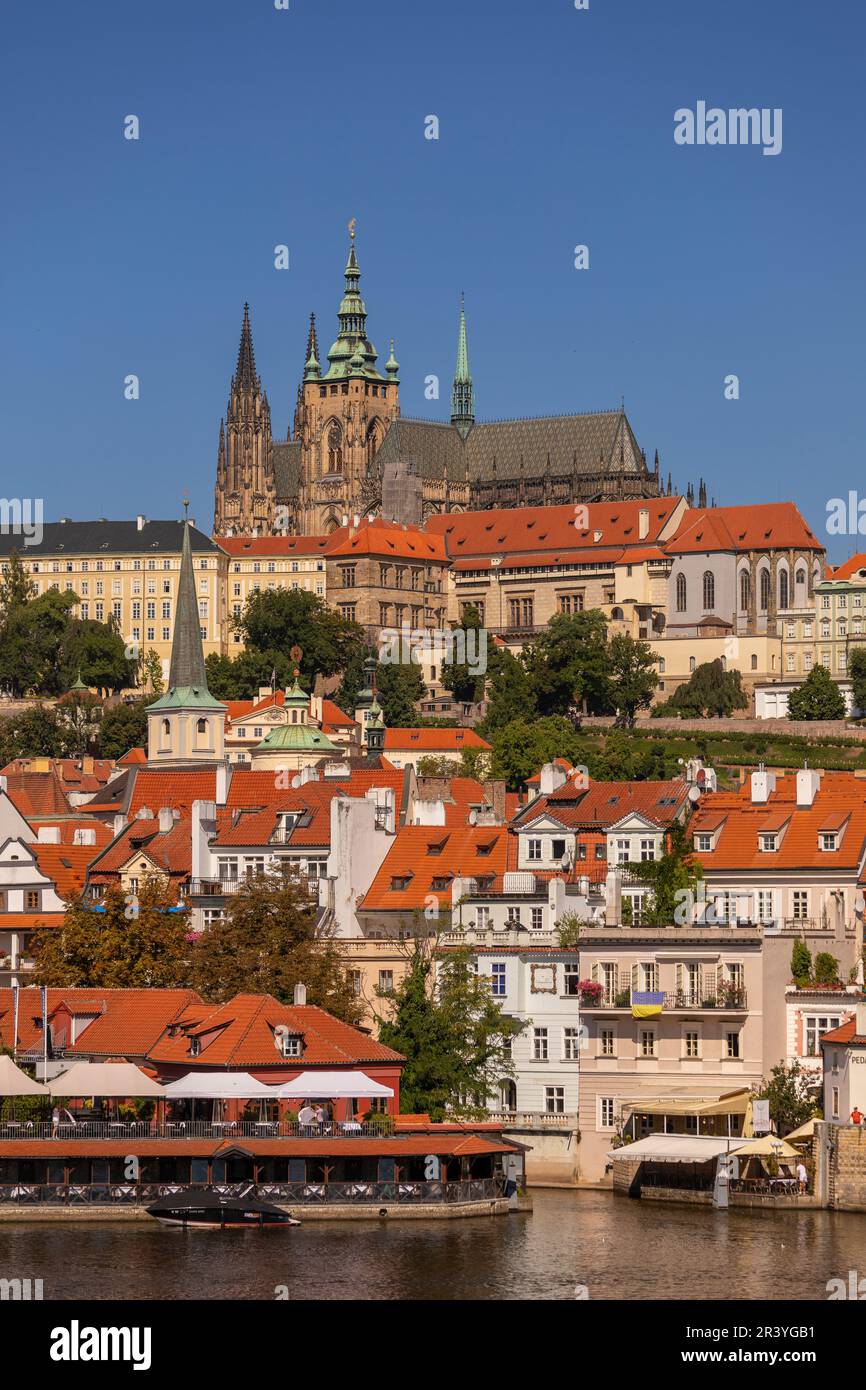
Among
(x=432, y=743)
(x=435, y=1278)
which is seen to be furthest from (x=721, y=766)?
(x=435, y=1278)

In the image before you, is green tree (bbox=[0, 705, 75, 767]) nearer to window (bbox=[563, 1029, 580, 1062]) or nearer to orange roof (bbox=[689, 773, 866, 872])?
orange roof (bbox=[689, 773, 866, 872])

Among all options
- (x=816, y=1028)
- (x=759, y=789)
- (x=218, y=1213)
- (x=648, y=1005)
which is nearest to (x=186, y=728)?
(x=759, y=789)

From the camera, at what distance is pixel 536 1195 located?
76.4 metres

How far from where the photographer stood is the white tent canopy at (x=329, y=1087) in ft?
241

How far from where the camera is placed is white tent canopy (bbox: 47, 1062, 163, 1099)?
240 ft

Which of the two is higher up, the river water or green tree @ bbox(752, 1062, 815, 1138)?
green tree @ bbox(752, 1062, 815, 1138)

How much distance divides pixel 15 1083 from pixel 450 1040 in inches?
406

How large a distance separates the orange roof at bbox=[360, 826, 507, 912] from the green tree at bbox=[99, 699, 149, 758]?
323 ft

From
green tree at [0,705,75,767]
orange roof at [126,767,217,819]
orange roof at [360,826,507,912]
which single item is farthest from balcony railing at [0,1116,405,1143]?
green tree at [0,705,75,767]

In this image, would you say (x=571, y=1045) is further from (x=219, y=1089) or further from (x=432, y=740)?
(x=432, y=740)
